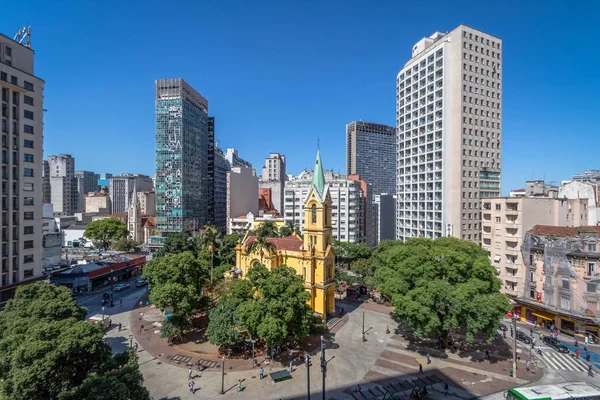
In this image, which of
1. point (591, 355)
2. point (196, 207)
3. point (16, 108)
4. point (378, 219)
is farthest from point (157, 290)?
point (378, 219)

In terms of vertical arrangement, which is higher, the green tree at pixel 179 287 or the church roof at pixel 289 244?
the church roof at pixel 289 244

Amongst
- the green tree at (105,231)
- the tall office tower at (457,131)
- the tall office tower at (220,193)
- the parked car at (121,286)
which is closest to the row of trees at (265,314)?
the parked car at (121,286)

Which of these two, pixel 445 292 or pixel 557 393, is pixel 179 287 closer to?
pixel 445 292

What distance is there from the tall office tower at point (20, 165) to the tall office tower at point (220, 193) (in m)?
75.1

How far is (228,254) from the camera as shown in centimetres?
6581

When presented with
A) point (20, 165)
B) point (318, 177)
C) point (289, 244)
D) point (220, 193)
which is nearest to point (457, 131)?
point (318, 177)

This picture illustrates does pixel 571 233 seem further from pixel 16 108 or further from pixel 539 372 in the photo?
pixel 16 108

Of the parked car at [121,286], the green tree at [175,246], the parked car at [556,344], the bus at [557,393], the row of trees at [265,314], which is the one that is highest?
the green tree at [175,246]

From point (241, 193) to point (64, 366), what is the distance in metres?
107

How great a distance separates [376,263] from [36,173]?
58.5m

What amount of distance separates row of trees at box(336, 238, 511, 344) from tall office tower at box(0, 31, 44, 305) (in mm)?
52362

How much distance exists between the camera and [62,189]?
185 meters

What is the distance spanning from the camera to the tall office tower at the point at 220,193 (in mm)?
125125

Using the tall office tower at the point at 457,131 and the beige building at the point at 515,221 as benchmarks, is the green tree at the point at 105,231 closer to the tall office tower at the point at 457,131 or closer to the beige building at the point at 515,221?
the tall office tower at the point at 457,131
